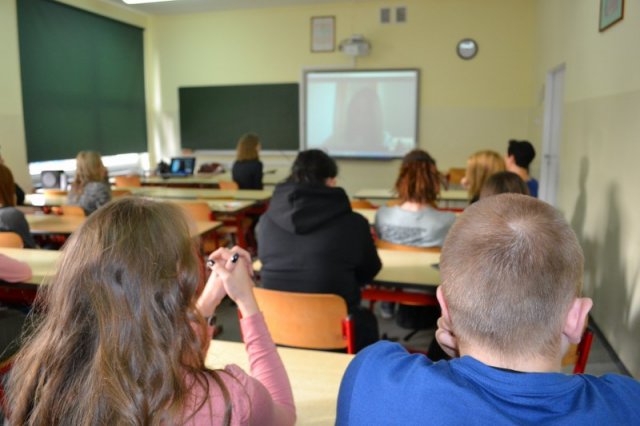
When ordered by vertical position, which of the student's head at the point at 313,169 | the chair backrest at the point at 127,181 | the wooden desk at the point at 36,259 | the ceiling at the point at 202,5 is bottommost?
the wooden desk at the point at 36,259

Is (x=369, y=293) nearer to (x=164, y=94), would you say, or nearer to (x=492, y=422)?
(x=492, y=422)

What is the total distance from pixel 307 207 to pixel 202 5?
22.8 feet

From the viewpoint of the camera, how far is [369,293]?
2887 mm

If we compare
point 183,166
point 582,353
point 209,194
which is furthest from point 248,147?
point 582,353

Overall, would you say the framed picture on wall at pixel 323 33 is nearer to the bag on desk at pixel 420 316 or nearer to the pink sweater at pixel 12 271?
Answer: the bag on desk at pixel 420 316

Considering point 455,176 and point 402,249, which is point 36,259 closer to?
point 402,249

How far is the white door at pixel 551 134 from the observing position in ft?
20.0

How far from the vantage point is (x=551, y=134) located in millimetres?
6281

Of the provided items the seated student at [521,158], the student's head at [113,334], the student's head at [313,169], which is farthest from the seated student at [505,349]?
the seated student at [521,158]

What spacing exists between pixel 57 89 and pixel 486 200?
24.1 ft

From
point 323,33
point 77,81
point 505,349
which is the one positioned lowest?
point 505,349

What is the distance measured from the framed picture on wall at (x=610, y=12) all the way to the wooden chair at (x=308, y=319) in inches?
109

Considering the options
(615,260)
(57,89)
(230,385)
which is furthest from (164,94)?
(230,385)

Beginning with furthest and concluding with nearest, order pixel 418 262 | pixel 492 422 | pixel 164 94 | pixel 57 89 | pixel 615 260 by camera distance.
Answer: pixel 164 94 → pixel 57 89 → pixel 615 260 → pixel 418 262 → pixel 492 422
